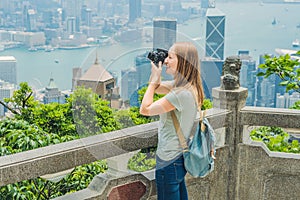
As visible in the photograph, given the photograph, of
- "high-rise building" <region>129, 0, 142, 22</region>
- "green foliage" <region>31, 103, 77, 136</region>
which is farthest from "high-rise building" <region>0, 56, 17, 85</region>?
"high-rise building" <region>129, 0, 142, 22</region>

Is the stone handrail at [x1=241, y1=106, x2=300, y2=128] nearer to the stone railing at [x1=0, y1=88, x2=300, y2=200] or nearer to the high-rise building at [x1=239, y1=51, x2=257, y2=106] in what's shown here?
the stone railing at [x1=0, y1=88, x2=300, y2=200]

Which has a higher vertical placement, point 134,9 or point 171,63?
point 134,9

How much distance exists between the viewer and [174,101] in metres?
1.96

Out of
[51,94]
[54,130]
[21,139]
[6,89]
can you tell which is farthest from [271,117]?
[6,89]

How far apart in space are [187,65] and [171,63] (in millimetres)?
76

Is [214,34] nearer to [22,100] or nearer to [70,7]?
[70,7]

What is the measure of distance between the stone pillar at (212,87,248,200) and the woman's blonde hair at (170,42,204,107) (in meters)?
0.81

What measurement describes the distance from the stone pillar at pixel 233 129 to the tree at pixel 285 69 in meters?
0.59

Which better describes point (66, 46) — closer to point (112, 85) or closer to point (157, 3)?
point (157, 3)

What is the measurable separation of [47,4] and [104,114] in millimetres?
3213

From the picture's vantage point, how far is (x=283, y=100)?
181 inches

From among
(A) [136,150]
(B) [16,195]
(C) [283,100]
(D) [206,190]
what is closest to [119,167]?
(A) [136,150]

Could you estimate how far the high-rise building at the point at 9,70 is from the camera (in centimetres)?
575

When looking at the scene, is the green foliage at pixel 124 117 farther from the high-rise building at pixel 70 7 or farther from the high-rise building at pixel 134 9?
the high-rise building at pixel 70 7
